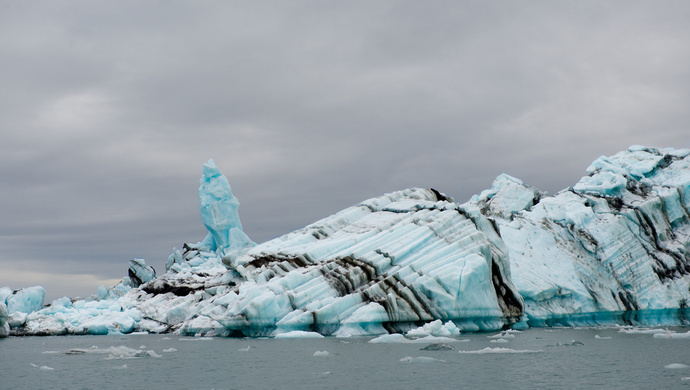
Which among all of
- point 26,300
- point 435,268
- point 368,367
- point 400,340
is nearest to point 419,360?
point 368,367

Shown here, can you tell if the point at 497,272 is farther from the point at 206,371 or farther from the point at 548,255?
the point at 206,371

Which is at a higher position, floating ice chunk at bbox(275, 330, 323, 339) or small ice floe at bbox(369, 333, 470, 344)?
floating ice chunk at bbox(275, 330, 323, 339)

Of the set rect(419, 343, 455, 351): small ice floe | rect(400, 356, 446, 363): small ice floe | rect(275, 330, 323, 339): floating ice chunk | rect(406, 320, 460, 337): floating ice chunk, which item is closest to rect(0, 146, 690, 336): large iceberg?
rect(275, 330, 323, 339): floating ice chunk

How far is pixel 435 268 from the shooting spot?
27016 mm

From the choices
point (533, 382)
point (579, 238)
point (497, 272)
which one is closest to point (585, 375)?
point (533, 382)

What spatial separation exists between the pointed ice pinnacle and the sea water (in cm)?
2582

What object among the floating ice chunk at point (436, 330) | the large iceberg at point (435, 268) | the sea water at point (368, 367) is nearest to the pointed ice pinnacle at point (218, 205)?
the large iceberg at point (435, 268)

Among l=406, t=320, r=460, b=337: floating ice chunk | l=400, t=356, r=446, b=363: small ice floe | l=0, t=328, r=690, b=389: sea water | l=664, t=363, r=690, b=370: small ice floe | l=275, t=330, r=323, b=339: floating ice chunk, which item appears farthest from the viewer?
l=275, t=330, r=323, b=339: floating ice chunk

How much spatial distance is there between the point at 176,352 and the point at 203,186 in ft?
93.1

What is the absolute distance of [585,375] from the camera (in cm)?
1392

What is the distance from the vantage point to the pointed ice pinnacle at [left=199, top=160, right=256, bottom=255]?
48469mm

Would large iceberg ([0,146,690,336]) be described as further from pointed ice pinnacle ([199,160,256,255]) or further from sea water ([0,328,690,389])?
sea water ([0,328,690,389])

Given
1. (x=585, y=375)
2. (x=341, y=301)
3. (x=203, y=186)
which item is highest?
(x=203, y=186)

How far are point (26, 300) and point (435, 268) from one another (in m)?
27.2
